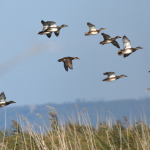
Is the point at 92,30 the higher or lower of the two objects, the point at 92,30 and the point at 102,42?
the higher

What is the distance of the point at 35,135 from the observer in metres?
8.20

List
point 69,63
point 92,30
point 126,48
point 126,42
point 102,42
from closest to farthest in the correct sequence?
point 69,63
point 126,48
point 126,42
point 102,42
point 92,30

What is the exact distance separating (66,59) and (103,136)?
245cm

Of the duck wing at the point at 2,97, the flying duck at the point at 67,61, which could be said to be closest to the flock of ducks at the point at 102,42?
the flying duck at the point at 67,61

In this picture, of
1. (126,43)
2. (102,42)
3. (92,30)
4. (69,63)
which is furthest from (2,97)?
(126,43)

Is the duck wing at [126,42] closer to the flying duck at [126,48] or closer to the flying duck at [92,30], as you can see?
the flying duck at [126,48]

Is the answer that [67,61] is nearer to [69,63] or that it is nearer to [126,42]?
[69,63]

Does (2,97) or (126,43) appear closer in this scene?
(2,97)

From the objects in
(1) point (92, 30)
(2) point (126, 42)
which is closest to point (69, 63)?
(1) point (92, 30)

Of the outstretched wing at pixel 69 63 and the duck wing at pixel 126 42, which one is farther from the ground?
the duck wing at pixel 126 42

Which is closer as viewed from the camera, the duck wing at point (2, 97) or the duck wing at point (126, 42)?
the duck wing at point (2, 97)

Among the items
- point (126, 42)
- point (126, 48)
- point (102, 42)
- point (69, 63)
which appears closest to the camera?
point (69, 63)

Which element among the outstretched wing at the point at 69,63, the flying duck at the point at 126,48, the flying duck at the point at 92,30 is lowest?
the outstretched wing at the point at 69,63

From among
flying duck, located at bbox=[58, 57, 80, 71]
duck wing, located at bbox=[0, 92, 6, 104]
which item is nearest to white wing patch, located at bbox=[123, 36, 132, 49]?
flying duck, located at bbox=[58, 57, 80, 71]
